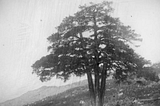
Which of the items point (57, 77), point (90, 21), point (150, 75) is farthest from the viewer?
point (57, 77)

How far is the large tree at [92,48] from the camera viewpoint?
9.74 metres

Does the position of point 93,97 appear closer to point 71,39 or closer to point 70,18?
point 71,39

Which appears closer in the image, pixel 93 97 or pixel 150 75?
pixel 150 75

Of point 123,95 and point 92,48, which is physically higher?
point 92,48

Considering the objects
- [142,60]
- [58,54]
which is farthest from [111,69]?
[58,54]

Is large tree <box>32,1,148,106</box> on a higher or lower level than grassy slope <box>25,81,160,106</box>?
higher

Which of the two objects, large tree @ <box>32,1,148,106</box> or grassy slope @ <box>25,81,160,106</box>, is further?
grassy slope @ <box>25,81,160,106</box>

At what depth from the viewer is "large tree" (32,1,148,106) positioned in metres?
Answer: 9.74

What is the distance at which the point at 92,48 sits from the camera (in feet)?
31.6

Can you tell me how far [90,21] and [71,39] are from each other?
180 cm

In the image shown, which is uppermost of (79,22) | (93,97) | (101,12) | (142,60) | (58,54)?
(101,12)

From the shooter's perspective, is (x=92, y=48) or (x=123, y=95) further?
(x=123, y=95)

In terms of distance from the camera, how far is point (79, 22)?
32.9ft

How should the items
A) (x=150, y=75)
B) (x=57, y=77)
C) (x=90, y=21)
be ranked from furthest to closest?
(x=57, y=77) < (x=90, y=21) < (x=150, y=75)
